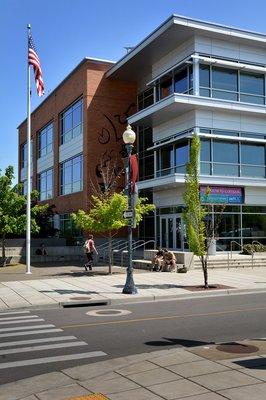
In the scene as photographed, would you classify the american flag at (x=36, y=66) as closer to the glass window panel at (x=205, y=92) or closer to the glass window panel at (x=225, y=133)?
the glass window panel at (x=205, y=92)

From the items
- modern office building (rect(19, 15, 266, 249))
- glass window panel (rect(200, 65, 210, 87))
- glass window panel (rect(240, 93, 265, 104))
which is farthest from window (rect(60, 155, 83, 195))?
glass window panel (rect(240, 93, 265, 104))

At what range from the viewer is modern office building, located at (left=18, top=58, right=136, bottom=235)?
37.5 m

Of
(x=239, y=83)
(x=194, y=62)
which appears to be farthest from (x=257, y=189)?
(x=194, y=62)

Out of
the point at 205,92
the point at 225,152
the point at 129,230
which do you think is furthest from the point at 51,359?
the point at 205,92

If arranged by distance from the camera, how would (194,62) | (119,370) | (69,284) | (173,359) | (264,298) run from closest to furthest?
(119,370) → (173,359) → (264,298) → (69,284) → (194,62)

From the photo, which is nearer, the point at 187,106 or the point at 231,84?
the point at 187,106

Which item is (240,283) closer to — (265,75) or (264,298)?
(264,298)

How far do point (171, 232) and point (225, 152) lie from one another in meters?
6.05

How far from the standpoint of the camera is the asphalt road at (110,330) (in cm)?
801

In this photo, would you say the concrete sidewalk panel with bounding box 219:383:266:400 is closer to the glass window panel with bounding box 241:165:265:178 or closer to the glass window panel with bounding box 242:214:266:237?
the glass window panel with bounding box 242:214:266:237

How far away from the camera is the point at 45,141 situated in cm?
5059

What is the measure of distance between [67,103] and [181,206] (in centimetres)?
1566

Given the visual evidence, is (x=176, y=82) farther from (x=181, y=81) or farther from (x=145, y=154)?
(x=145, y=154)

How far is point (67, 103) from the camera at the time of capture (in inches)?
1652
